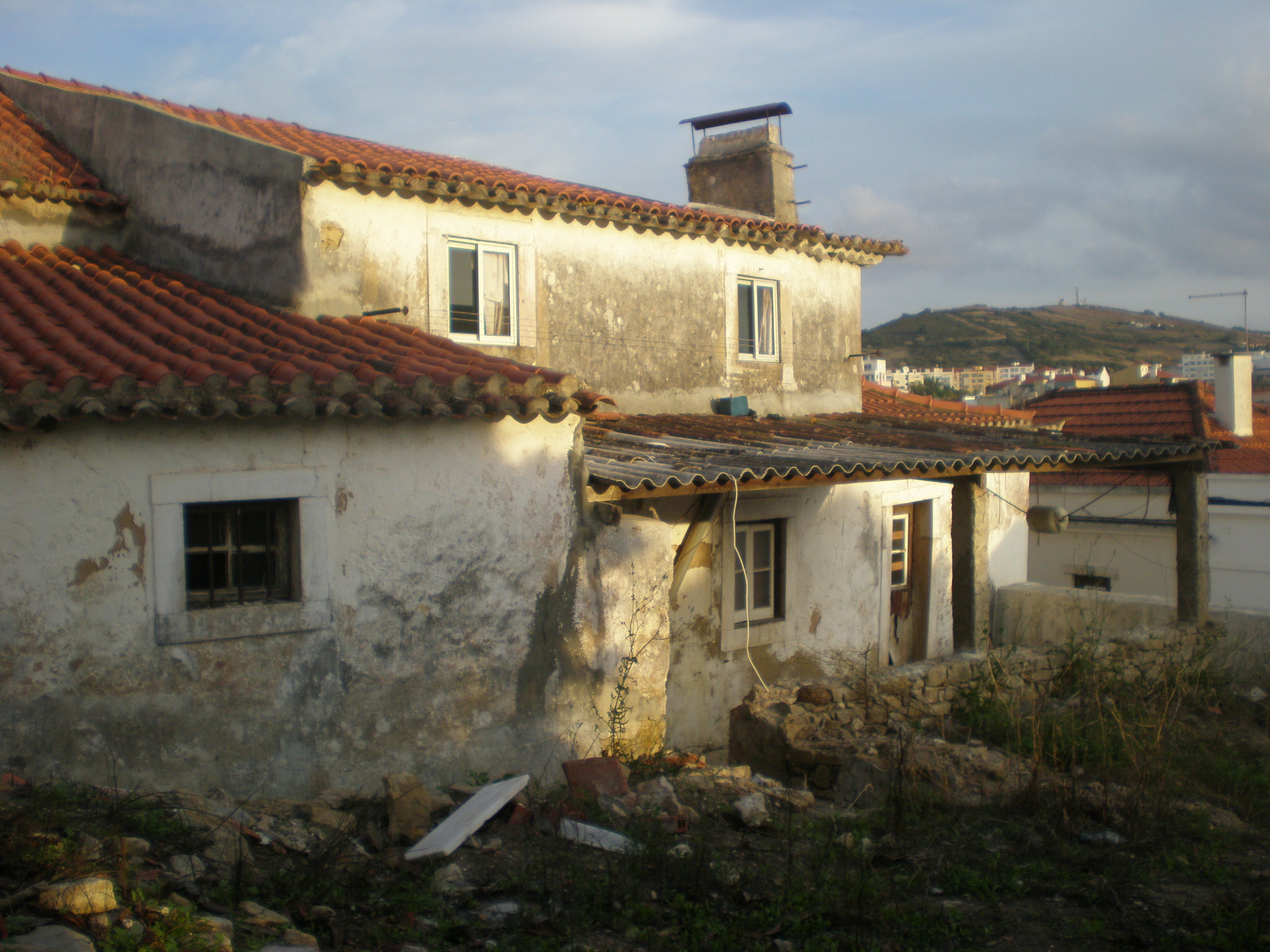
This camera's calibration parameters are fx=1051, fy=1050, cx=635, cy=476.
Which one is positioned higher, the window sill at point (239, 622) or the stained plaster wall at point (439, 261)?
the stained plaster wall at point (439, 261)

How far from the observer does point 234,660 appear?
6.37 meters

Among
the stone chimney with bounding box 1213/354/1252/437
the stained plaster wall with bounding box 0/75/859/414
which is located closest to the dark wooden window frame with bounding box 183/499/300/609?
the stained plaster wall with bounding box 0/75/859/414

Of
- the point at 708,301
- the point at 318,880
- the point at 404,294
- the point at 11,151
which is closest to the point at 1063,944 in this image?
the point at 318,880

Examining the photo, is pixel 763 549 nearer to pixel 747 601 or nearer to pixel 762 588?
pixel 762 588

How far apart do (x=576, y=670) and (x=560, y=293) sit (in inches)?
176

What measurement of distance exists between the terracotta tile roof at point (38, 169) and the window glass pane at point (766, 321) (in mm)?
6996

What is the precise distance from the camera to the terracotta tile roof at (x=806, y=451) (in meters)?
7.54

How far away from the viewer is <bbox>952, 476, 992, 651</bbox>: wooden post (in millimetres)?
11211

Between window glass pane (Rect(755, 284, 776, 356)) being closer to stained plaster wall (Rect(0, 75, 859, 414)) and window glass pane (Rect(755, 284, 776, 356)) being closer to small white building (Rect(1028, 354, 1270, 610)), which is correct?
stained plaster wall (Rect(0, 75, 859, 414))

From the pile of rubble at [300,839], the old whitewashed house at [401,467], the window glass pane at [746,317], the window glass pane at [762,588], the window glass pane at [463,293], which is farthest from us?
the window glass pane at [746,317]

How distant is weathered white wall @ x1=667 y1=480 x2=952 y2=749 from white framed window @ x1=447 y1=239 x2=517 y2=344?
2646 mm

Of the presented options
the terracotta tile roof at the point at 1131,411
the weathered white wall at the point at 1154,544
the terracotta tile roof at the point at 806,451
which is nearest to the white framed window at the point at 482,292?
the terracotta tile roof at the point at 806,451

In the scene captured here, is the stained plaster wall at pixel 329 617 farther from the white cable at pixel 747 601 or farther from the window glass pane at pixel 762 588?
the window glass pane at pixel 762 588

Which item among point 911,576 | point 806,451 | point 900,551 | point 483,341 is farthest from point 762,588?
point 483,341
